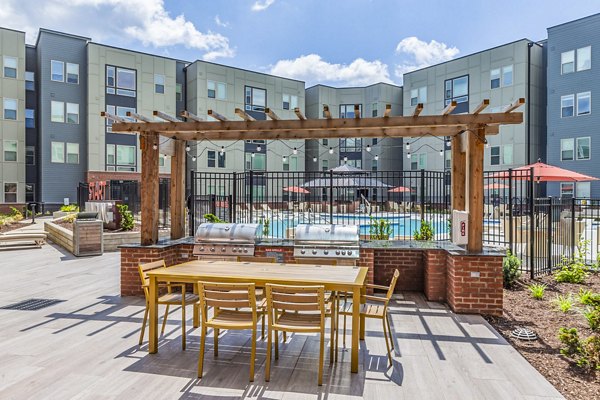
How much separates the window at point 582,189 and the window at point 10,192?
106 feet

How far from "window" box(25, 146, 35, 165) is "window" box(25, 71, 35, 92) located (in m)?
3.61

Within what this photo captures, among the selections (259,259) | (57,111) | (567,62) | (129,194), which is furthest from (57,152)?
(567,62)

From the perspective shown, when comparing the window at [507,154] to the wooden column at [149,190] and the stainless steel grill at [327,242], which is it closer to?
the stainless steel grill at [327,242]

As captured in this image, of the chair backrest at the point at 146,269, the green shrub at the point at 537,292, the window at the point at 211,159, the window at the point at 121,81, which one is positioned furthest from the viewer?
the window at the point at 211,159

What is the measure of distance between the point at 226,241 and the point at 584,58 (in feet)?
78.6

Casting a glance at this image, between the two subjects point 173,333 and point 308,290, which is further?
point 173,333

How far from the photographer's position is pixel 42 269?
928cm

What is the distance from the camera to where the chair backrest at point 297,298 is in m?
3.67

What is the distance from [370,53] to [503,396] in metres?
23.7

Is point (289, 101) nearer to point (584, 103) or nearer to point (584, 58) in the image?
point (584, 58)

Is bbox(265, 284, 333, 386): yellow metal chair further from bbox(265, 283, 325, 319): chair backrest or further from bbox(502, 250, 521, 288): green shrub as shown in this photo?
bbox(502, 250, 521, 288): green shrub

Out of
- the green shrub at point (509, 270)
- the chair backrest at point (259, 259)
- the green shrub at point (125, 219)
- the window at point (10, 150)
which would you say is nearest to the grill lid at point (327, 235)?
the chair backrest at point (259, 259)

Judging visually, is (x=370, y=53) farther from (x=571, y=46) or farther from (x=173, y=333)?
(x=173, y=333)

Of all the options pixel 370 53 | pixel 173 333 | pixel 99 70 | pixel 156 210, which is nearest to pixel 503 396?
pixel 173 333
